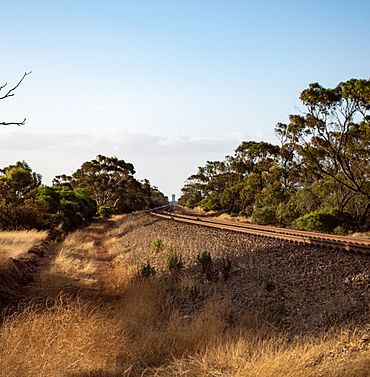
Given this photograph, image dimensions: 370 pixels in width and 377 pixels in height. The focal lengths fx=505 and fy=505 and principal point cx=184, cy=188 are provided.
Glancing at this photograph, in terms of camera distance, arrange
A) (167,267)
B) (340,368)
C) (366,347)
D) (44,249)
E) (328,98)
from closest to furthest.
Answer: (340,368) → (366,347) → (167,267) → (44,249) → (328,98)

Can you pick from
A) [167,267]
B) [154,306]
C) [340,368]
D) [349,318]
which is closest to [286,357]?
[340,368]

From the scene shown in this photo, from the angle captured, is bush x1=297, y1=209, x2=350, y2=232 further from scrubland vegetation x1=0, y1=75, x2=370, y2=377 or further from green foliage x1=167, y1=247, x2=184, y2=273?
green foliage x1=167, y1=247, x2=184, y2=273

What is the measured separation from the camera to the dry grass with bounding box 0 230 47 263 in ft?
59.6

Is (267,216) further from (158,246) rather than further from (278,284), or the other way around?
(278,284)

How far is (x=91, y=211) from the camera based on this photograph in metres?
57.9

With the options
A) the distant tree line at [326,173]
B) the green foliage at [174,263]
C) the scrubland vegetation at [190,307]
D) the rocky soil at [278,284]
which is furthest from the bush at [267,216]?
the green foliage at [174,263]

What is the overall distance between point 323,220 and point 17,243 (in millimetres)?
17285

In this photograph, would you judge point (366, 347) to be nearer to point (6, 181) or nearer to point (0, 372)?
point (0, 372)

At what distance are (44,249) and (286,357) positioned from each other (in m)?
19.1

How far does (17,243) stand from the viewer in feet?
72.5

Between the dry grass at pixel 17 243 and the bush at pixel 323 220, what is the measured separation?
14926mm

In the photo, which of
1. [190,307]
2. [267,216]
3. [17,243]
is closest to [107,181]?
[267,216]

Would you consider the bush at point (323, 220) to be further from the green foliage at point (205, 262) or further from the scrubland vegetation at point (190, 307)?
the green foliage at point (205, 262)

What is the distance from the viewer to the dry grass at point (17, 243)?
18.2m
